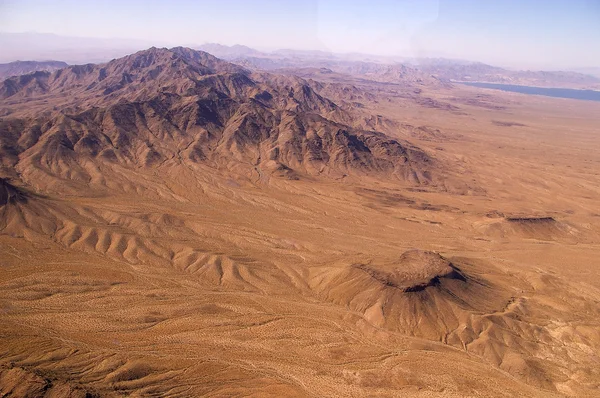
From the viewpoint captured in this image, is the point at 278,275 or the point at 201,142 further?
the point at 201,142

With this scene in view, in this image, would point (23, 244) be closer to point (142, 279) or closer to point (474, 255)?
point (142, 279)

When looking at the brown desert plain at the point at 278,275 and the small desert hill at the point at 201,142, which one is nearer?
the brown desert plain at the point at 278,275

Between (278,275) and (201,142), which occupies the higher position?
(201,142)

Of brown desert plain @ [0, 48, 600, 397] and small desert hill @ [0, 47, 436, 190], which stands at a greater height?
small desert hill @ [0, 47, 436, 190]

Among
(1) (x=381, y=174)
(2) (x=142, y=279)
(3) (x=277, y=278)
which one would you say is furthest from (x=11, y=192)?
(1) (x=381, y=174)

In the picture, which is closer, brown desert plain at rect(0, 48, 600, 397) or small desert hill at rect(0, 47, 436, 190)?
brown desert plain at rect(0, 48, 600, 397)

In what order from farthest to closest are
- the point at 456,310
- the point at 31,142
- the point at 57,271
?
1. the point at 31,142
2. the point at 57,271
3. the point at 456,310

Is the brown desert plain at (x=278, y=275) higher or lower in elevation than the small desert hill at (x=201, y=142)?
lower

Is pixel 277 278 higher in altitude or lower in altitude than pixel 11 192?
lower
